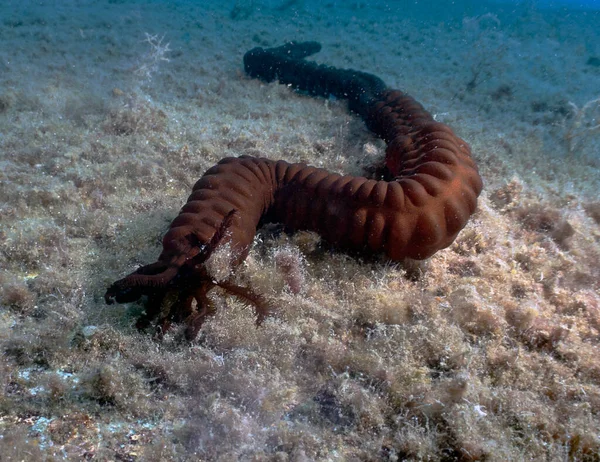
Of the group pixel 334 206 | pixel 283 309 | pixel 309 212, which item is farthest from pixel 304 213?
pixel 283 309

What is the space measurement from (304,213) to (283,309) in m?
1.25

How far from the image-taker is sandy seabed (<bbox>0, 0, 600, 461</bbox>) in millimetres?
2578

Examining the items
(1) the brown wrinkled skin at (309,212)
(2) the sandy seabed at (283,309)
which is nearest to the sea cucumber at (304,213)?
(1) the brown wrinkled skin at (309,212)

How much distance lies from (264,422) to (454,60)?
45.5 feet

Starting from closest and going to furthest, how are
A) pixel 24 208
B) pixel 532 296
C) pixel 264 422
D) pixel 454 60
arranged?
pixel 264 422, pixel 532 296, pixel 24 208, pixel 454 60

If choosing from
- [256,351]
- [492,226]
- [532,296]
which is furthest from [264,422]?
[492,226]

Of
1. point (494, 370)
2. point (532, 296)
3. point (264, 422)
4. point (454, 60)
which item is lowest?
point (264, 422)

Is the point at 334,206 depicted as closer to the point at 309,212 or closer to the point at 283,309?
the point at 309,212

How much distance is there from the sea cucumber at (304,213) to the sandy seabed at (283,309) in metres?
0.24

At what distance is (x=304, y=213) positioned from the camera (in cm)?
439

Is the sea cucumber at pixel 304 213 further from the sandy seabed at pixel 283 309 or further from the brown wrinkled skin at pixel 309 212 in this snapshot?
the sandy seabed at pixel 283 309

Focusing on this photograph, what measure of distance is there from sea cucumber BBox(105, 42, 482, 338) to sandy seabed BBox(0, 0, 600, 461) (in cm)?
24

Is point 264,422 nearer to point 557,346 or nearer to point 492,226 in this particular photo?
point 557,346

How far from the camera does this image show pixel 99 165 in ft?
18.0
